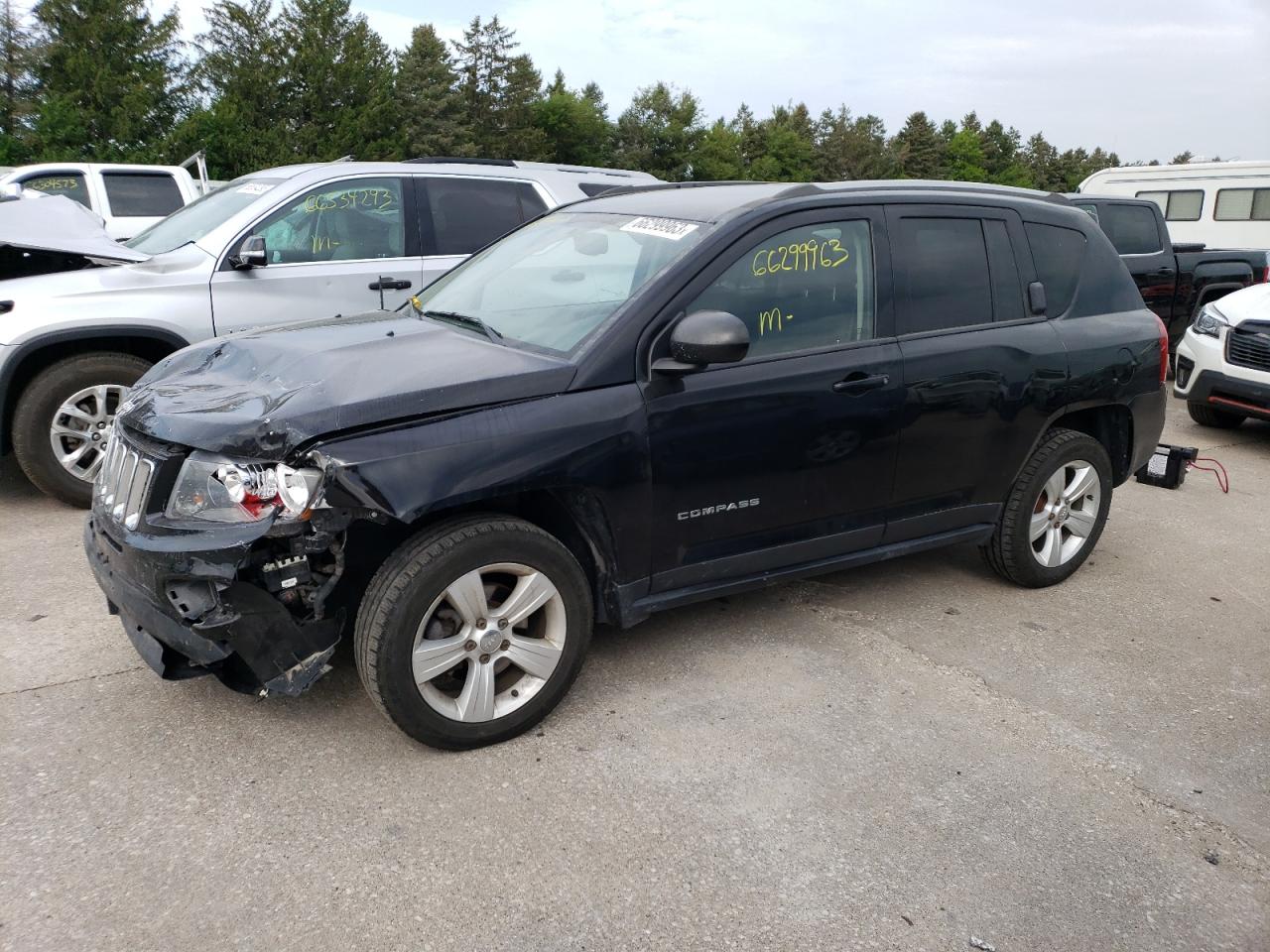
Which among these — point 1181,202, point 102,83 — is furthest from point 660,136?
point 1181,202

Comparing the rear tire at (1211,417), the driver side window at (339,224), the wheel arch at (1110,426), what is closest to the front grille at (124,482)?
the driver side window at (339,224)

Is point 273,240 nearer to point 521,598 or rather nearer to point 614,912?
point 521,598

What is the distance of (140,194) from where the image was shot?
40.1ft

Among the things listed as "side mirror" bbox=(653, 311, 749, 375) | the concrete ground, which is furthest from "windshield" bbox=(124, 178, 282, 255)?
"side mirror" bbox=(653, 311, 749, 375)

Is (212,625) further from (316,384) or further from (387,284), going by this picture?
(387,284)

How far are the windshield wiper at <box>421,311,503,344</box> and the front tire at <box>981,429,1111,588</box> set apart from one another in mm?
2457

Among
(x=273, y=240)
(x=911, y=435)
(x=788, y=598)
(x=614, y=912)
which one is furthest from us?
(x=273, y=240)

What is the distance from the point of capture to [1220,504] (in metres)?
6.40

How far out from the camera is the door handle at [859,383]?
371 cm

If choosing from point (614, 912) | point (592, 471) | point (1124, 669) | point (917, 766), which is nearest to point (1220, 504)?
point (1124, 669)

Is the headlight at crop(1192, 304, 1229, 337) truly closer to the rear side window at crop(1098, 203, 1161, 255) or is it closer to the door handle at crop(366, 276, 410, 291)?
the rear side window at crop(1098, 203, 1161, 255)

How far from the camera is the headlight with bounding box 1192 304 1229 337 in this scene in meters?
8.33

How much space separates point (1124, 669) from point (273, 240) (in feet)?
16.6

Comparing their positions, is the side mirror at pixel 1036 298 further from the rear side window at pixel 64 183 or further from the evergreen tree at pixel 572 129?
the evergreen tree at pixel 572 129
